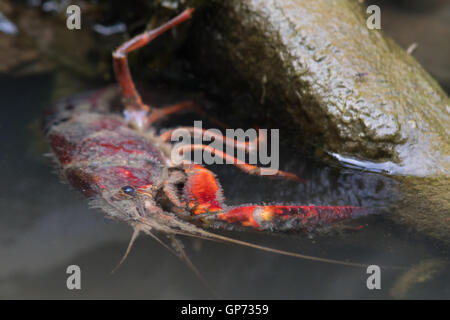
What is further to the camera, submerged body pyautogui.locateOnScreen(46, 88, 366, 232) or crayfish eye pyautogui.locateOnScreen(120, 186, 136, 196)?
crayfish eye pyautogui.locateOnScreen(120, 186, 136, 196)

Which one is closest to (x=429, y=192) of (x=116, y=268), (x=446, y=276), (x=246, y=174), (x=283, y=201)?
(x=446, y=276)

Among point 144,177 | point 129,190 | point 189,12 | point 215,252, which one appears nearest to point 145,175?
point 144,177

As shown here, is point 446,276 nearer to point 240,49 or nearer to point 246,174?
point 246,174

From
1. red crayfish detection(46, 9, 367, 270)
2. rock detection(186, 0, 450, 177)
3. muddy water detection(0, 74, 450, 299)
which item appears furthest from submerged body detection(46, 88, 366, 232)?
rock detection(186, 0, 450, 177)

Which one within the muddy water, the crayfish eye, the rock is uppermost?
the rock

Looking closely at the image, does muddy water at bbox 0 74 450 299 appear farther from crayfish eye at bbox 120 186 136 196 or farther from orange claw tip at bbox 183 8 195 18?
orange claw tip at bbox 183 8 195 18

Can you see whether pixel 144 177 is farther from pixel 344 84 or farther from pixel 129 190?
pixel 344 84

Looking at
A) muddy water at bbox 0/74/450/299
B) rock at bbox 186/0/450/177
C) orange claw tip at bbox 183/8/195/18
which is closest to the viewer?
muddy water at bbox 0/74/450/299
